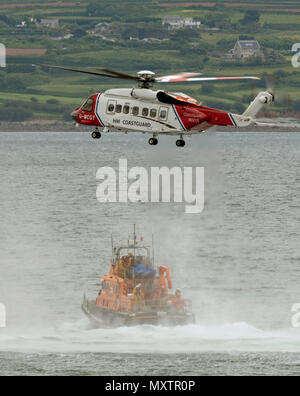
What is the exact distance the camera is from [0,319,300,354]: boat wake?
350 feet

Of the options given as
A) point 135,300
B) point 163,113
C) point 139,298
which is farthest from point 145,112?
point 139,298

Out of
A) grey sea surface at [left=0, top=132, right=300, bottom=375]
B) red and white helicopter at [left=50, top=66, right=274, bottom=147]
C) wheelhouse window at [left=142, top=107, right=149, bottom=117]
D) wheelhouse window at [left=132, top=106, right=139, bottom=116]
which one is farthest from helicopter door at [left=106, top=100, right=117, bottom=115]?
grey sea surface at [left=0, top=132, right=300, bottom=375]

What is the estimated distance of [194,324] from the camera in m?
112

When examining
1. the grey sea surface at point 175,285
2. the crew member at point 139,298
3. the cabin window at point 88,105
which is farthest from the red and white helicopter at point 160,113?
the crew member at point 139,298

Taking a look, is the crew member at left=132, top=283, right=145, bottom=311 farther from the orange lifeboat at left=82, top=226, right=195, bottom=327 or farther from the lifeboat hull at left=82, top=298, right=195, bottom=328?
the lifeboat hull at left=82, top=298, right=195, bottom=328

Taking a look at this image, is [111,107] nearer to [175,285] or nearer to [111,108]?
[111,108]

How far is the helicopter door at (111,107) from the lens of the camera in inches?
2422

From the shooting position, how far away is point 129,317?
109750mm

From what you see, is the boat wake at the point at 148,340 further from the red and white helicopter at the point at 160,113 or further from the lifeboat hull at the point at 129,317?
the red and white helicopter at the point at 160,113

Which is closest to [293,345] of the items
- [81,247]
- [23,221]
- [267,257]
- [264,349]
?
[264,349]

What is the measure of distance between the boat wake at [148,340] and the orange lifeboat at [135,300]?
111cm
